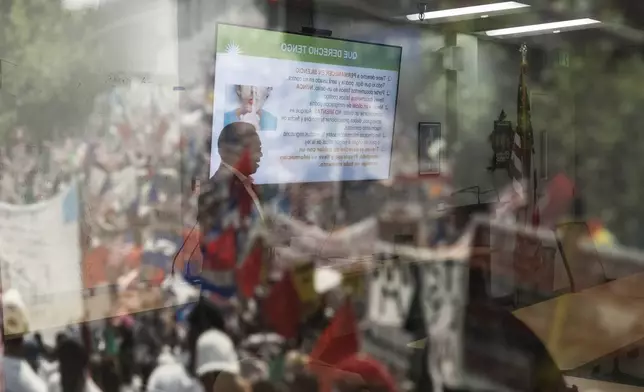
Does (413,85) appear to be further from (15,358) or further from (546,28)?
(15,358)

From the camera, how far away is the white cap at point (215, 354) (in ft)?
3.45

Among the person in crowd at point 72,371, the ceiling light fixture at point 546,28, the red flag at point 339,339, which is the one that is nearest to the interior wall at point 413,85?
the ceiling light fixture at point 546,28

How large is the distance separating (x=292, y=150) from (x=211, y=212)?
0.22m


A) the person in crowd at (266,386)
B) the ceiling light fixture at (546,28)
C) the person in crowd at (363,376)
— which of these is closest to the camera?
the ceiling light fixture at (546,28)

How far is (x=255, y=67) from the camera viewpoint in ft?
4.35

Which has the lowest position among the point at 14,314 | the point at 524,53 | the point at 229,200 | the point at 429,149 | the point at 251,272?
the point at 14,314

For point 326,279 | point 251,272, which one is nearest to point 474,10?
point 326,279

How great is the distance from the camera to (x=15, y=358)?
3.81ft

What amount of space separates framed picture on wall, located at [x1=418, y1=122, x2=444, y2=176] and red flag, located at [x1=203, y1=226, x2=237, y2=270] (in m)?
0.42

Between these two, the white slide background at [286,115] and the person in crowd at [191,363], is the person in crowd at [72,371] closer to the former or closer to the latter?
the person in crowd at [191,363]

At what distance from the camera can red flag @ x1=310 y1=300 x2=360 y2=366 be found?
2.90 ft

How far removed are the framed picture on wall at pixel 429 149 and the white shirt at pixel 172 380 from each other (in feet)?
1.71

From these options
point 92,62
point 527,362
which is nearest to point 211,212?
point 92,62

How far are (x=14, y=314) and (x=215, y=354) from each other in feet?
1.37
